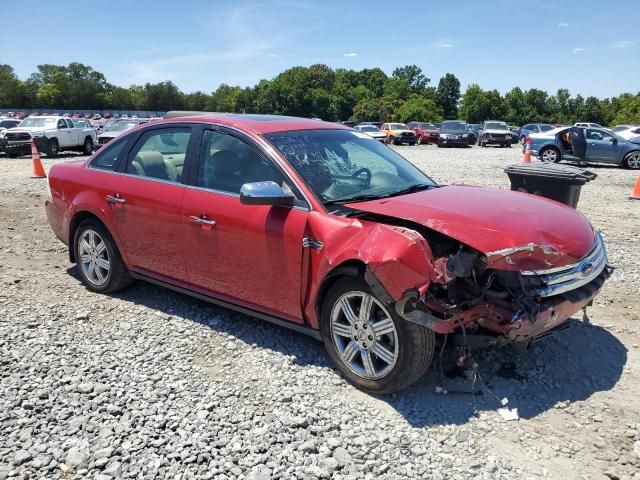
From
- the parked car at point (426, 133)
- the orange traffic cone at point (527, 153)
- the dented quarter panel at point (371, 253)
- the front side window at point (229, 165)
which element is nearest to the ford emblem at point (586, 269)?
the dented quarter panel at point (371, 253)

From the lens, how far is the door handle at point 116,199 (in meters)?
4.81

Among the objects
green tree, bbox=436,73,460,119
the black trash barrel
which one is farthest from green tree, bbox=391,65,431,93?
the black trash barrel

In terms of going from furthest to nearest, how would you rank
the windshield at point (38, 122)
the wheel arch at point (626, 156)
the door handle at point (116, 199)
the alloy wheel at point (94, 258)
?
the windshield at point (38, 122) < the wheel arch at point (626, 156) < the alloy wheel at point (94, 258) < the door handle at point (116, 199)

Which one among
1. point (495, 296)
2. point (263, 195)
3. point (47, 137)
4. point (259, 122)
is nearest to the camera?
point (495, 296)

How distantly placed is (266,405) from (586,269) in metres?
2.27

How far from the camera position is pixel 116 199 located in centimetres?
485

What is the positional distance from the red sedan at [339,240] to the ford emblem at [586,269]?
0.02 m

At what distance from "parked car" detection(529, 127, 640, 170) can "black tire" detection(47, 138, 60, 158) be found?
19005 millimetres

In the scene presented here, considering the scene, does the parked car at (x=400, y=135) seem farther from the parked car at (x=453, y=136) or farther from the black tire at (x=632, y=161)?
the black tire at (x=632, y=161)

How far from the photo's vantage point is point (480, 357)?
392cm

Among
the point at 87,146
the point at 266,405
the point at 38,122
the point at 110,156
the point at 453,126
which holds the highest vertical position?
the point at 110,156

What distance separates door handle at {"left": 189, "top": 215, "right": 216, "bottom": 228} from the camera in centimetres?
409

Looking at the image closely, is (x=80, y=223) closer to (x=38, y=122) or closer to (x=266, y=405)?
(x=266, y=405)

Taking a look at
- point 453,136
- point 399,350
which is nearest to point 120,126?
point 399,350
